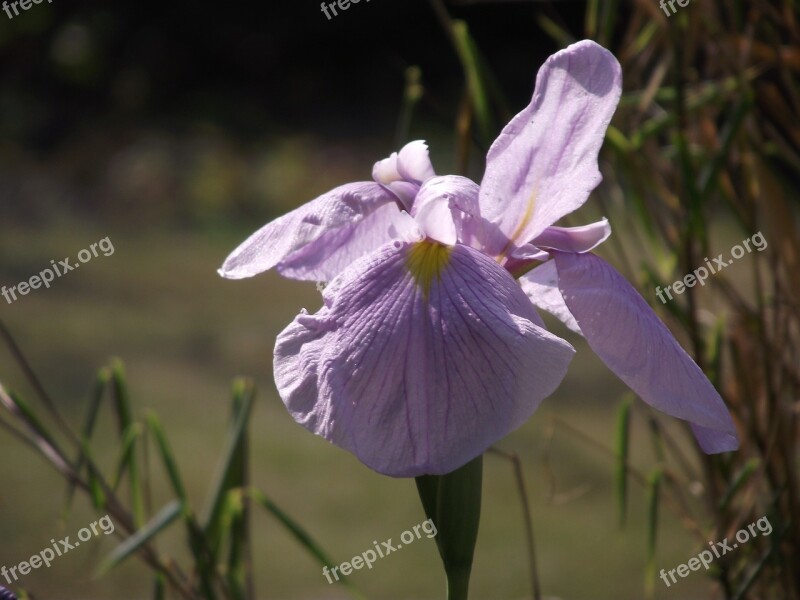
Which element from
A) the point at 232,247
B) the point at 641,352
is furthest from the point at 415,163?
the point at 232,247

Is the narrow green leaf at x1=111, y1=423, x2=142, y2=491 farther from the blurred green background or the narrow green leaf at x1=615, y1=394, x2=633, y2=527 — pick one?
the narrow green leaf at x1=615, y1=394, x2=633, y2=527

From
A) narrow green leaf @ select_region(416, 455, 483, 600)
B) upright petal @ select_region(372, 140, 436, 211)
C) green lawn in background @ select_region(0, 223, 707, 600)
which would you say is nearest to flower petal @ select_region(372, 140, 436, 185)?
upright petal @ select_region(372, 140, 436, 211)

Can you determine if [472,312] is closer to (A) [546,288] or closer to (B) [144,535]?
(A) [546,288]

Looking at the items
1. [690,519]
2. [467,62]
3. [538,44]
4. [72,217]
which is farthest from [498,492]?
[538,44]

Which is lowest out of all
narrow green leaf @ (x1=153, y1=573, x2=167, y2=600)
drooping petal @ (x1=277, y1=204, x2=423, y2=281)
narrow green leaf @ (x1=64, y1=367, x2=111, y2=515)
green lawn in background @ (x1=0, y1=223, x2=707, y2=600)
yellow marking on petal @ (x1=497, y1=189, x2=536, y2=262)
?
green lawn in background @ (x1=0, y1=223, x2=707, y2=600)

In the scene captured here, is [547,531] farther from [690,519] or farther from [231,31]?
[231,31]

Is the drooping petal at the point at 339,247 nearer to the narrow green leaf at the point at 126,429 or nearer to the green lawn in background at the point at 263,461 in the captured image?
the narrow green leaf at the point at 126,429
